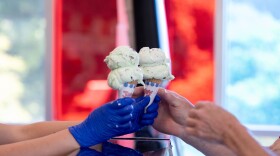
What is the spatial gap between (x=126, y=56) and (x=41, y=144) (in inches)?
14.2

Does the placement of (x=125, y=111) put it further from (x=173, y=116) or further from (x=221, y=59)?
(x=221, y=59)

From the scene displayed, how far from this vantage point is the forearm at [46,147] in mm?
1261

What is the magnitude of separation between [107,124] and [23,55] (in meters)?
3.05

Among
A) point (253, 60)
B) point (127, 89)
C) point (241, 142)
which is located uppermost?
point (127, 89)

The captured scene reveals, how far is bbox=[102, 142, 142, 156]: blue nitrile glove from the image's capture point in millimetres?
1140

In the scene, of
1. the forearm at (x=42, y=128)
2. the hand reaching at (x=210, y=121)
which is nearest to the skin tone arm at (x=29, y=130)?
the forearm at (x=42, y=128)

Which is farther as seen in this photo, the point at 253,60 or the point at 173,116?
the point at 253,60

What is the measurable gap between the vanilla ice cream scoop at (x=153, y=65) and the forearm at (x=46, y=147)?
1.00 feet

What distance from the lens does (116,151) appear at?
1.17 meters

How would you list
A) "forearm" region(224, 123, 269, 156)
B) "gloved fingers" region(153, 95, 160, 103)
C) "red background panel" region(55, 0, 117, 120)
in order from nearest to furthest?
"forearm" region(224, 123, 269, 156)
"gloved fingers" region(153, 95, 160, 103)
"red background panel" region(55, 0, 117, 120)

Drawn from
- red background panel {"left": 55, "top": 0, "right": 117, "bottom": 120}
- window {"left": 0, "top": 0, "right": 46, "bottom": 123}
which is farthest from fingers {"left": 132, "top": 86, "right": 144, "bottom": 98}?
window {"left": 0, "top": 0, "right": 46, "bottom": 123}

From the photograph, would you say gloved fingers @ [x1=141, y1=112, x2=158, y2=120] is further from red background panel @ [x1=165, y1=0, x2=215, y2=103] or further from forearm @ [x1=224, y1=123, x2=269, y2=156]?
red background panel @ [x1=165, y1=0, x2=215, y2=103]

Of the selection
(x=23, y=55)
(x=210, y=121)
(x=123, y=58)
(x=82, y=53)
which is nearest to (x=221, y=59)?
(x=82, y=53)

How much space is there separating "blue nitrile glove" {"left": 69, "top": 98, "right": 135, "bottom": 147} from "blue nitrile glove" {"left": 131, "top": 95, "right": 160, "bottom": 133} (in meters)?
0.05
